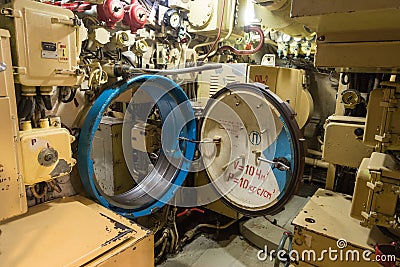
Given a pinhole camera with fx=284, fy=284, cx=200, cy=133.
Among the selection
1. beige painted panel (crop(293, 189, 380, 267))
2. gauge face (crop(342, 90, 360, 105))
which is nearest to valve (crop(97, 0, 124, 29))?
gauge face (crop(342, 90, 360, 105))

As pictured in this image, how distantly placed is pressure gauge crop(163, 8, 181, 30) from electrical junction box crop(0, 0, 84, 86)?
2.93ft

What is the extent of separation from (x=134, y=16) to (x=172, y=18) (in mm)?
471

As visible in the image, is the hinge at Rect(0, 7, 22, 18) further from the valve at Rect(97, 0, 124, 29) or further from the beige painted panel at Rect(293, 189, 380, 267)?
the beige painted panel at Rect(293, 189, 380, 267)

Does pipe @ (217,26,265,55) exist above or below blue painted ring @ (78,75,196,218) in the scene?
above

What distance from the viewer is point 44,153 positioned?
4.49 ft

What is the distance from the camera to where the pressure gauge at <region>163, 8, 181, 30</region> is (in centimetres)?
217

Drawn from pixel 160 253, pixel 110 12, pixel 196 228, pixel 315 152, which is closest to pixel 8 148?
pixel 110 12

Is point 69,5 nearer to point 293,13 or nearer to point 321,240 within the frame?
point 293,13

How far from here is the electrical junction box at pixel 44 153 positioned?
4.33 feet

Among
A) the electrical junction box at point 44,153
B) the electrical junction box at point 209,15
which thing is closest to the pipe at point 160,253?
the electrical junction box at point 44,153

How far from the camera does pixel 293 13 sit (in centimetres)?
93

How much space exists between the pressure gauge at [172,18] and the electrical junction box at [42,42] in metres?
0.89

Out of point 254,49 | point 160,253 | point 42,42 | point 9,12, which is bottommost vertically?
point 160,253

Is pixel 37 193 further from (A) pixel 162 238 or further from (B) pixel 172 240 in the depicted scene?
(B) pixel 172 240
